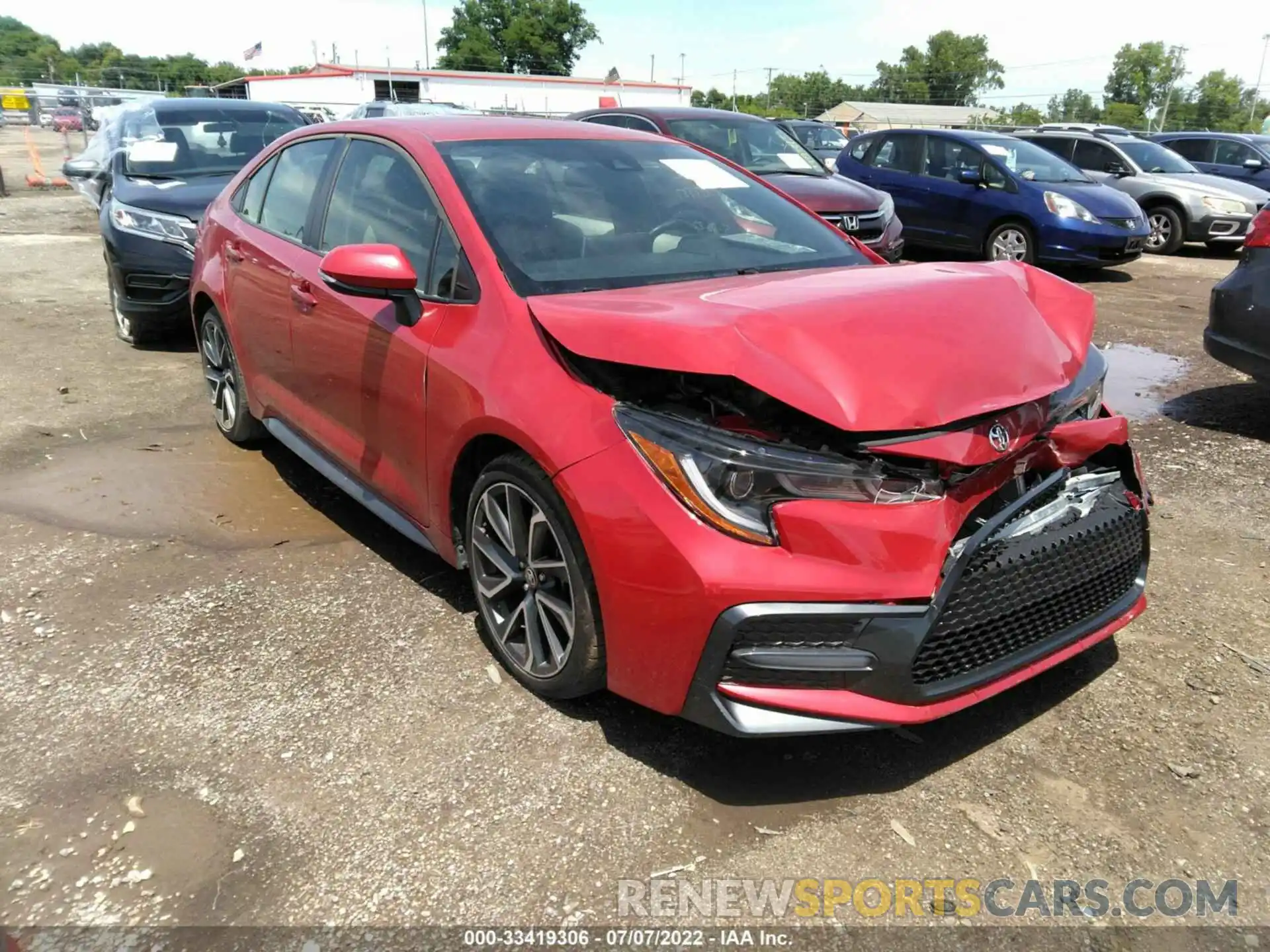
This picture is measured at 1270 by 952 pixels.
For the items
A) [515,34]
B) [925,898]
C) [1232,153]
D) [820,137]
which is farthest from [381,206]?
[515,34]

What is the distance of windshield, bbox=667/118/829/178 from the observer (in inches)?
347

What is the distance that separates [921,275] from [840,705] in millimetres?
1320

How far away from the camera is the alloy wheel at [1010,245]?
34.3 feet

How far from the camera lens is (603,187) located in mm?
3441

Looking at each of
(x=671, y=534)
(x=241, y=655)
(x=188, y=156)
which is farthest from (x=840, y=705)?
(x=188, y=156)

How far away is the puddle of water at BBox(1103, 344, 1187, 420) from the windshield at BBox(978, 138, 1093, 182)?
12.8ft

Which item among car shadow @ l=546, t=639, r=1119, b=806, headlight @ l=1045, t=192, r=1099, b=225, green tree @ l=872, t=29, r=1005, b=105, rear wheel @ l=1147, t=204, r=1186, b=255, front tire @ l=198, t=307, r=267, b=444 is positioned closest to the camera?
car shadow @ l=546, t=639, r=1119, b=806

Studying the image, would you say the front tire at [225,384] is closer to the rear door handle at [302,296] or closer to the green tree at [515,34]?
the rear door handle at [302,296]

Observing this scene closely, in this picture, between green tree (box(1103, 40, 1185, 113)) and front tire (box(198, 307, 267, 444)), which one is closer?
front tire (box(198, 307, 267, 444))

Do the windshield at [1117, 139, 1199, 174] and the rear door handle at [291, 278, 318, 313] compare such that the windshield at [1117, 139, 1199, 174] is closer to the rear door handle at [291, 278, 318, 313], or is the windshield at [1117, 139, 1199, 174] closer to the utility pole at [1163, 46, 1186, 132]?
the rear door handle at [291, 278, 318, 313]

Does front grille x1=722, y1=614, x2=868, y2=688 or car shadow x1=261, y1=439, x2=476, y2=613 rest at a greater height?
front grille x1=722, y1=614, x2=868, y2=688

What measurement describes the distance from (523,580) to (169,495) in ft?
8.07

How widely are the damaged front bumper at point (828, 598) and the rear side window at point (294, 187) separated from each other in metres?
2.27

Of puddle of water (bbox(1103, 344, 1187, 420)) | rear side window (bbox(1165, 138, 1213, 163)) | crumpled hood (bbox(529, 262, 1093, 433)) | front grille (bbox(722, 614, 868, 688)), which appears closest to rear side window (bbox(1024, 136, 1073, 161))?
rear side window (bbox(1165, 138, 1213, 163))
